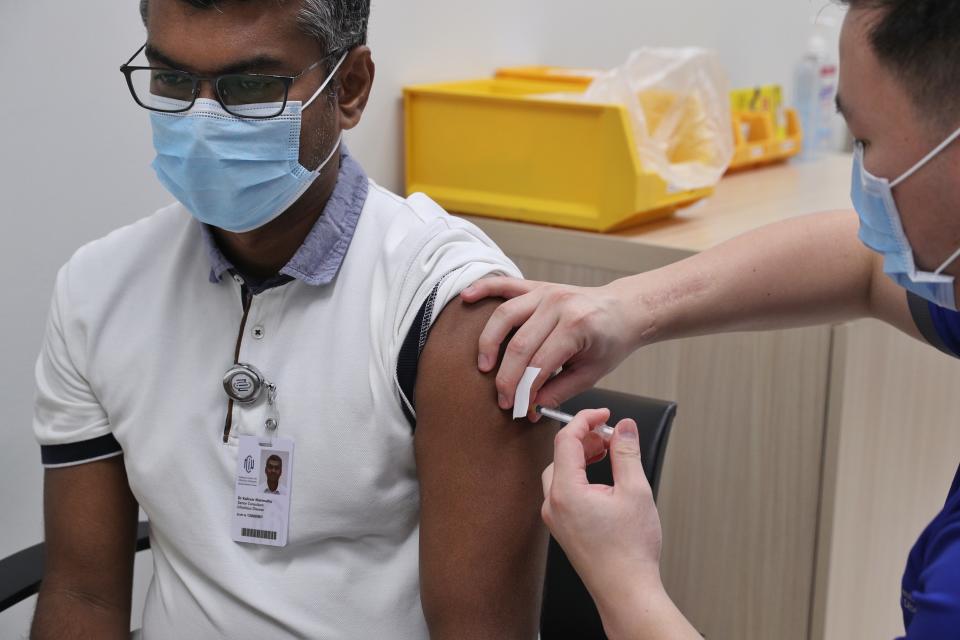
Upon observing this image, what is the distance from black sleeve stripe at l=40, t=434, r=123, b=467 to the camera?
1462mm

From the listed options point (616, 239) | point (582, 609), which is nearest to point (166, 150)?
point (582, 609)

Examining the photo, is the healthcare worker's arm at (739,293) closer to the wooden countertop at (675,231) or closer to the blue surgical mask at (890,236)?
the blue surgical mask at (890,236)

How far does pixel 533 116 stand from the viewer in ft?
7.68

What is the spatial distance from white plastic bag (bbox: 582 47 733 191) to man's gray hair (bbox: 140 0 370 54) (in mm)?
1055

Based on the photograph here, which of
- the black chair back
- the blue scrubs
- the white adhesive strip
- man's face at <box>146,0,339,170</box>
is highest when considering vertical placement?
man's face at <box>146,0,339,170</box>

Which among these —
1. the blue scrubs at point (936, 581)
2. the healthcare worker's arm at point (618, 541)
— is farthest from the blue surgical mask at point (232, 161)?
the blue scrubs at point (936, 581)

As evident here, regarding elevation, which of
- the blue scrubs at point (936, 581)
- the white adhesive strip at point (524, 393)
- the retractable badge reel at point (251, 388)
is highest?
the white adhesive strip at point (524, 393)

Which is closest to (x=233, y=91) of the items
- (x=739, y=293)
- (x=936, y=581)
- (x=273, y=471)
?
(x=273, y=471)

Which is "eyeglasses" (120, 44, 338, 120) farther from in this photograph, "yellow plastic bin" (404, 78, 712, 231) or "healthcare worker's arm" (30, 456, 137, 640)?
"yellow plastic bin" (404, 78, 712, 231)

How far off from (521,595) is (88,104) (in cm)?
122

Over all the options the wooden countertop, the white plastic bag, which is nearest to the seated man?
the wooden countertop

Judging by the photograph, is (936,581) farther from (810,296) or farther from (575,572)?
(575,572)

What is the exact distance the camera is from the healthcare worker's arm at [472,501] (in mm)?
1254

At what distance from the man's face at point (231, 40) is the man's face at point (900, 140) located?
2.20 feet
